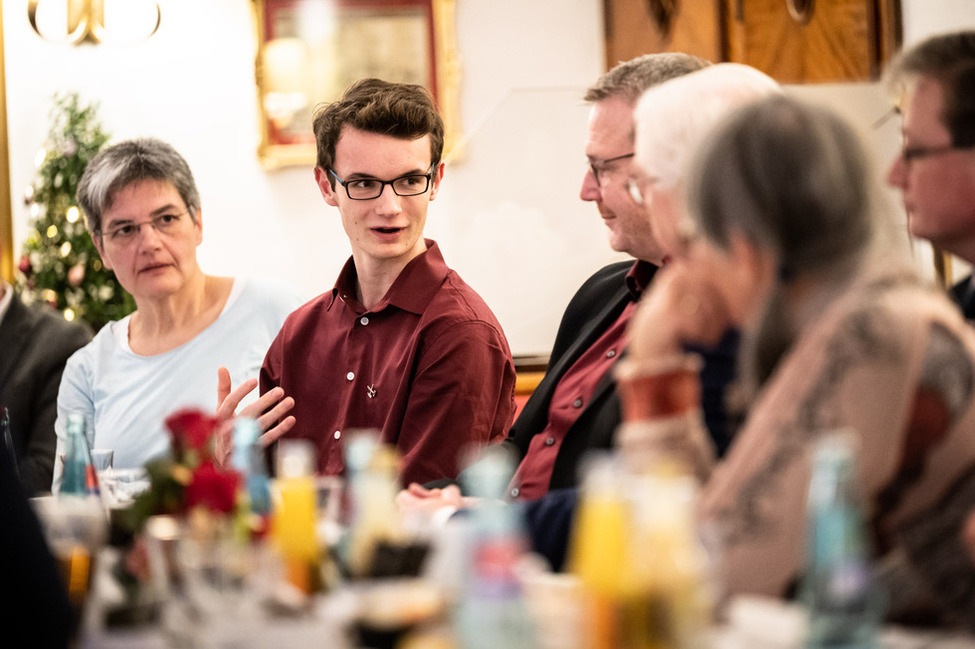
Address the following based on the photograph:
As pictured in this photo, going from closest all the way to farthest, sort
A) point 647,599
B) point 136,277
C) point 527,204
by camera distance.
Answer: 1. point 647,599
2. point 136,277
3. point 527,204

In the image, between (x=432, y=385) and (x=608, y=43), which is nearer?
(x=432, y=385)

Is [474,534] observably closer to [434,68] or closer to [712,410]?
[712,410]

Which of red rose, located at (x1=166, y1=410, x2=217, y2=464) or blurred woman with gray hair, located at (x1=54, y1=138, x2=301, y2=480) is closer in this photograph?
red rose, located at (x1=166, y1=410, x2=217, y2=464)

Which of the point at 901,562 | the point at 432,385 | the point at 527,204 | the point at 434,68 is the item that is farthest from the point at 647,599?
the point at 434,68

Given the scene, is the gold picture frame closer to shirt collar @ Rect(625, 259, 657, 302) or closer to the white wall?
the white wall

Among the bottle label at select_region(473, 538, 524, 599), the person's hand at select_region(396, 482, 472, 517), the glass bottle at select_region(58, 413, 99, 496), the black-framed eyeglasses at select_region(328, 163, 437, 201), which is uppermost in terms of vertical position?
the black-framed eyeglasses at select_region(328, 163, 437, 201)

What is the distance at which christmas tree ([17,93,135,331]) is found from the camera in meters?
5.17

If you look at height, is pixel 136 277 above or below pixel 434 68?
below

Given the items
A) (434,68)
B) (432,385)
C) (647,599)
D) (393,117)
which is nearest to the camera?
(647,599)

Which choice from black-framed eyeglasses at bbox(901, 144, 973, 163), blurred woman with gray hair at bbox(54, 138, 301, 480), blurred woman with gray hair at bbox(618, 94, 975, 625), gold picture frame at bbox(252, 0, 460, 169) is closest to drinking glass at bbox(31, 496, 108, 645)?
blurred woman with gray hair at bbox(618, 94, 975, 625)

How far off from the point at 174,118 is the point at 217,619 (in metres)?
5.22

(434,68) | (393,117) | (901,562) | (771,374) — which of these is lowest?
(901,562)

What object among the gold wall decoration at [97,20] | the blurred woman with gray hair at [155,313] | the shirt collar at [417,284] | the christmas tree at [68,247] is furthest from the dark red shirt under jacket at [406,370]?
the christmas tree at [68,247]

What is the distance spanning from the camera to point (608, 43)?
236 inches
